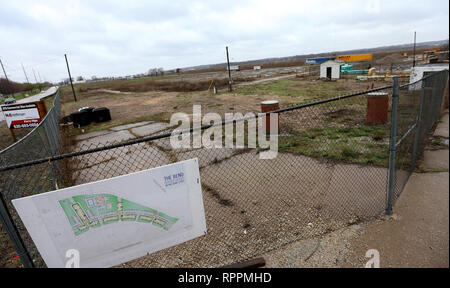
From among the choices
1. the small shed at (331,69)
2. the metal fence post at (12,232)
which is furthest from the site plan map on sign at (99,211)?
the small shed at (331,69)

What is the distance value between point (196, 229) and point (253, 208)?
1.88m

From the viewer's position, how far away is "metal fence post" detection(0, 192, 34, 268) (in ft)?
6.84

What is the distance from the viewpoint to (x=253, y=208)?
465cm

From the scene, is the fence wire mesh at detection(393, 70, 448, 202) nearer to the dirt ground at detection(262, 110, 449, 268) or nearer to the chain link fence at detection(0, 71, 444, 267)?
the chain link fence at detection(0, 71, 444, 267)

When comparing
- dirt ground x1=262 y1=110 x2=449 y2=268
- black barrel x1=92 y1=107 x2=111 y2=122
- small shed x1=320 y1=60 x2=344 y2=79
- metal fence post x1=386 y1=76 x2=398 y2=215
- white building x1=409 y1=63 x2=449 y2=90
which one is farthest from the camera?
small shed x1=320 y1=60 x2=344 y2=79

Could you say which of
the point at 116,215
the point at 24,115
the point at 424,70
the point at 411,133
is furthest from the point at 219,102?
the point at 116,215

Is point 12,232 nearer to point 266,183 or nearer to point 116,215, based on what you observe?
point 116,215

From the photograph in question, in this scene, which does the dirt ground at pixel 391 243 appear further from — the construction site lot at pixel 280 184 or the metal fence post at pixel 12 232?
the metal fence post at pixel 12 232

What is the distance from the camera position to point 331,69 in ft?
99.0

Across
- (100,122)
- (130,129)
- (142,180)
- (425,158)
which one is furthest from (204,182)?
(100,122)

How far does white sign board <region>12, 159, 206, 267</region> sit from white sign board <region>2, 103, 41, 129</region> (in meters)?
9.43

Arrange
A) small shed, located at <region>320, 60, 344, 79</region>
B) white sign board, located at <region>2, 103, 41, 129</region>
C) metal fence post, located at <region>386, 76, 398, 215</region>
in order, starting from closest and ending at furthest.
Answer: metal fence post, located at <region>386, 76, 398, 215</region> < white sign board, located at <region>2, 103, 41, 129</region> < small shed, located at <region>320, 60, 344, 79</region>

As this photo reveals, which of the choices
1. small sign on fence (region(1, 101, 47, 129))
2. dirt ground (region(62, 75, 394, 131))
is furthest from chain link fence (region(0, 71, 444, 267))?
dirt ground (region(62, 75, 394, 131))

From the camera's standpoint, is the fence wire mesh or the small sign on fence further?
the small sign on fence
